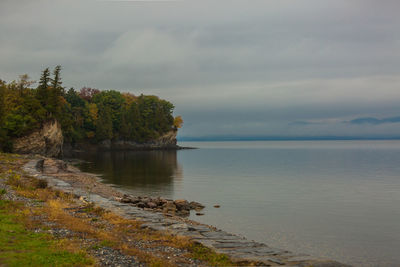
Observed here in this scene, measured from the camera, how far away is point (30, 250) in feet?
38.9

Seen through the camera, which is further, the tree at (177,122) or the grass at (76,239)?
the tree at (177,122)

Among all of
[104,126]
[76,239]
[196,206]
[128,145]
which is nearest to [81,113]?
[104,126]

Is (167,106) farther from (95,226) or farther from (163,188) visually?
(95,226)

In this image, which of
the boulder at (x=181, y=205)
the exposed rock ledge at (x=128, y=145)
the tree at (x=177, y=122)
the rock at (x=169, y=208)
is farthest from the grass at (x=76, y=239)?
the tree at (x=177, y=122)

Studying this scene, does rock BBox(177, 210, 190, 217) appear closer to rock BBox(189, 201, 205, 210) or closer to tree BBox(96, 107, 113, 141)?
rock BBox(189, 201, 205, 210)

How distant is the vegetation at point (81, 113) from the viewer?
77750 millimetres

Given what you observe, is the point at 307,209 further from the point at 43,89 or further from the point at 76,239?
the point at 43,89

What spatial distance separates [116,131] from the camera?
525 feet

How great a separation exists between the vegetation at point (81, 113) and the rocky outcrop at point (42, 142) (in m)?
1.68

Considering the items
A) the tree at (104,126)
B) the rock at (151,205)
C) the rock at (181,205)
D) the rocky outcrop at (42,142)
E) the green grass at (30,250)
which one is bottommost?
the rock at (181,205)

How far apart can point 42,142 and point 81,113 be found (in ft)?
209

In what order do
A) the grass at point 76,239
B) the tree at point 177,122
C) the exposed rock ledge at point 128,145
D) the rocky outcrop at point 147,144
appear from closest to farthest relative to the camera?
1. the grass at point 76,239
2. the exposed rock ledge at point 128,145
3. the rocky outcrop at point 147,144
4. the tree at point 177,122

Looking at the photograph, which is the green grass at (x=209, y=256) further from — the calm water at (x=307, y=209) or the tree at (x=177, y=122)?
the tree at (x=177, y=122)

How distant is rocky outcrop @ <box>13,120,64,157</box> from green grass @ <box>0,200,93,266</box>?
72.6 meters
